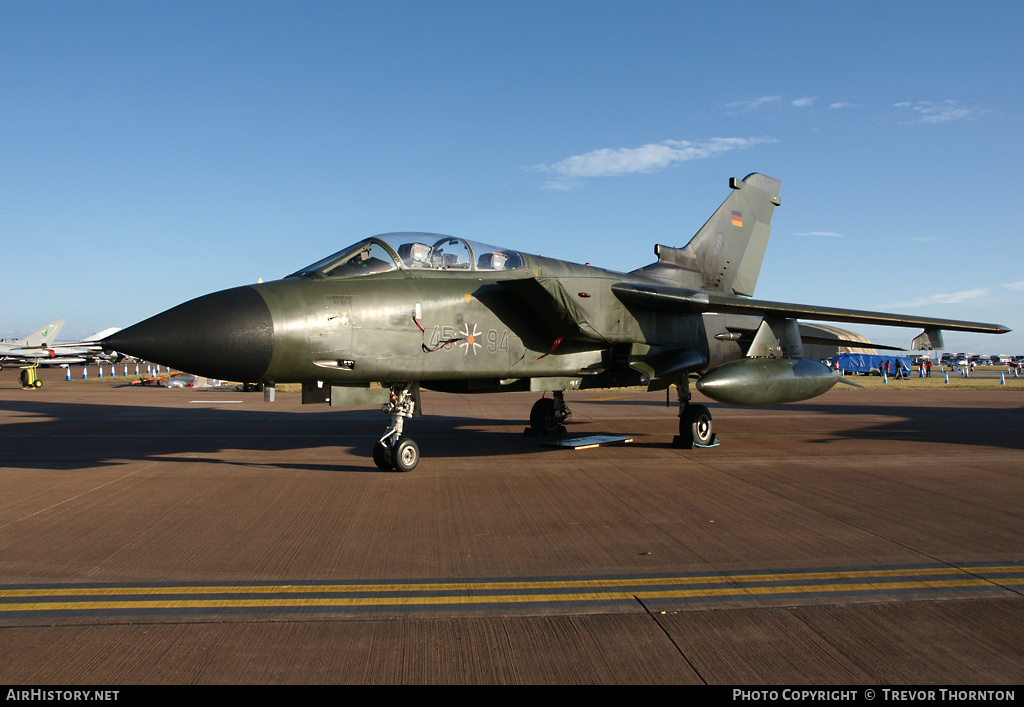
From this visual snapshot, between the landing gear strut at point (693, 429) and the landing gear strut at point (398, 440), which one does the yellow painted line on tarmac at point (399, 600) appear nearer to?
the landing gear strut at point (398, 440)

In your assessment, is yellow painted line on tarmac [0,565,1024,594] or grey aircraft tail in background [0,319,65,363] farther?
grey aircraft tail in background [0,319,65,363]

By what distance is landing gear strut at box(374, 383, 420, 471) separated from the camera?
29.7ft

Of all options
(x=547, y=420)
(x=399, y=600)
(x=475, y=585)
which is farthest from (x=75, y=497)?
(x=547, y=420)

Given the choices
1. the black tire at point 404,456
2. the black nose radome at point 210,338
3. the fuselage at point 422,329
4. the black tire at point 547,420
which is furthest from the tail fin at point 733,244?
the black nose radome at point 210,338

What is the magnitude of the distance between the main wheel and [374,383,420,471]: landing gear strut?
4893mm

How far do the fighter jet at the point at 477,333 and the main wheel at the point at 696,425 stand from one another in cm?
2

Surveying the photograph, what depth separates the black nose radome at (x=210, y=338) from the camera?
697cm

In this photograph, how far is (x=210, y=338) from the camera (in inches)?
279

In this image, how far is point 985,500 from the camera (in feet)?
23.6

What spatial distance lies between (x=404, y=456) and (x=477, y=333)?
1945mm

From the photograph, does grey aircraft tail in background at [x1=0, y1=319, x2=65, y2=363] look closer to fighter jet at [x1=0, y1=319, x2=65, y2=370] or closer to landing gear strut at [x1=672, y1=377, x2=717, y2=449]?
fighter jet at [x1=0, y1=319, x2=65, y2=370]

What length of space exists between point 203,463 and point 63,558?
16.4ft

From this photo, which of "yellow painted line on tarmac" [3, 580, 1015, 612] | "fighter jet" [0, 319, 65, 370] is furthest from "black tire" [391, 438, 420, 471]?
"fighter jet" [0, 319, 65, 370]

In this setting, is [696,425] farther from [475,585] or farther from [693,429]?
[475,585]
